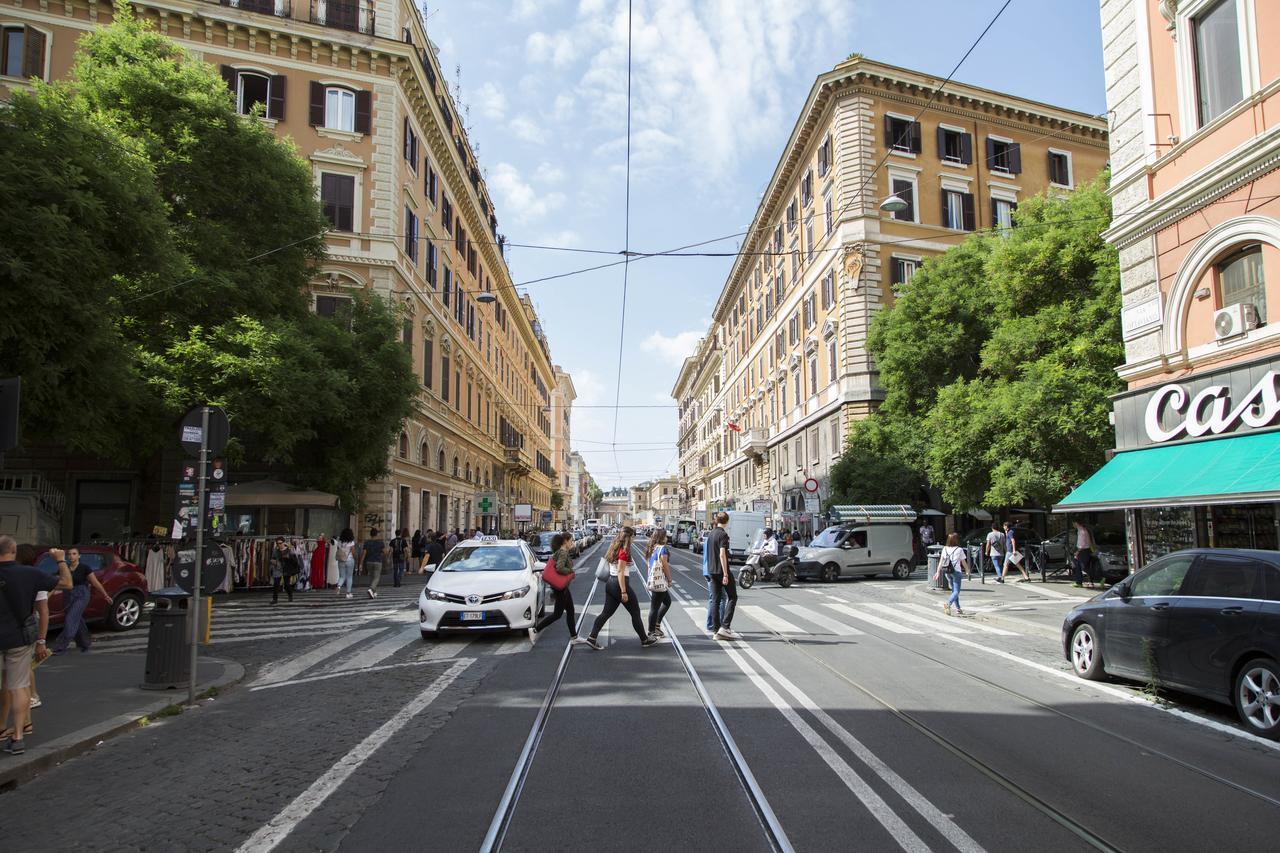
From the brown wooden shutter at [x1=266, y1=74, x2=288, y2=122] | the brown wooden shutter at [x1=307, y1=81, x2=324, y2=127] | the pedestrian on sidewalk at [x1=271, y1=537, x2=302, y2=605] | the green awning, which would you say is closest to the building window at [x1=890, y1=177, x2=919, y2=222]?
the green awning

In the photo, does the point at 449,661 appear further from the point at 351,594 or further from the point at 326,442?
the point at 326,442

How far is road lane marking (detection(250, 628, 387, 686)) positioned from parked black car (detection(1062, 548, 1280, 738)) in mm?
9255

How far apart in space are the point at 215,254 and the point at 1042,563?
2408cm

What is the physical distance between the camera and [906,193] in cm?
3566

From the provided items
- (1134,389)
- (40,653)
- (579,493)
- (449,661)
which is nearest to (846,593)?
(1134,389)

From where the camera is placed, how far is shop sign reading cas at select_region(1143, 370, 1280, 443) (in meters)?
12.3

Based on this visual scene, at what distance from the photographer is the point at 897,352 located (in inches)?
1182

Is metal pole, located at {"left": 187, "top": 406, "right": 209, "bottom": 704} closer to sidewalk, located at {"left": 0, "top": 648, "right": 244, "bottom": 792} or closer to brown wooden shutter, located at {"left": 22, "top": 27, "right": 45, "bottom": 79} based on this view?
sidewalk, located at {"left": 0, "top": 648, "right": 244, "bottom": 792}

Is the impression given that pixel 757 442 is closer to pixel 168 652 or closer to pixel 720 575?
pixel 720 575

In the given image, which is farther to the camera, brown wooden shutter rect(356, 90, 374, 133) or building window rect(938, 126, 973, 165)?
building window rect(938, 126, 973, 165)

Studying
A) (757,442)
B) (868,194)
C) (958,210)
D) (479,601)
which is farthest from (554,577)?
(757,442)

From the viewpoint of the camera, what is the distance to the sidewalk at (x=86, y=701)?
610 centimetres

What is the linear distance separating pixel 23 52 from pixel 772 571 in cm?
2913

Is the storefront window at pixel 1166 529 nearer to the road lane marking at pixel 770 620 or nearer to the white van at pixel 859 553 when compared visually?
the road lane marking at pixel 770 620
